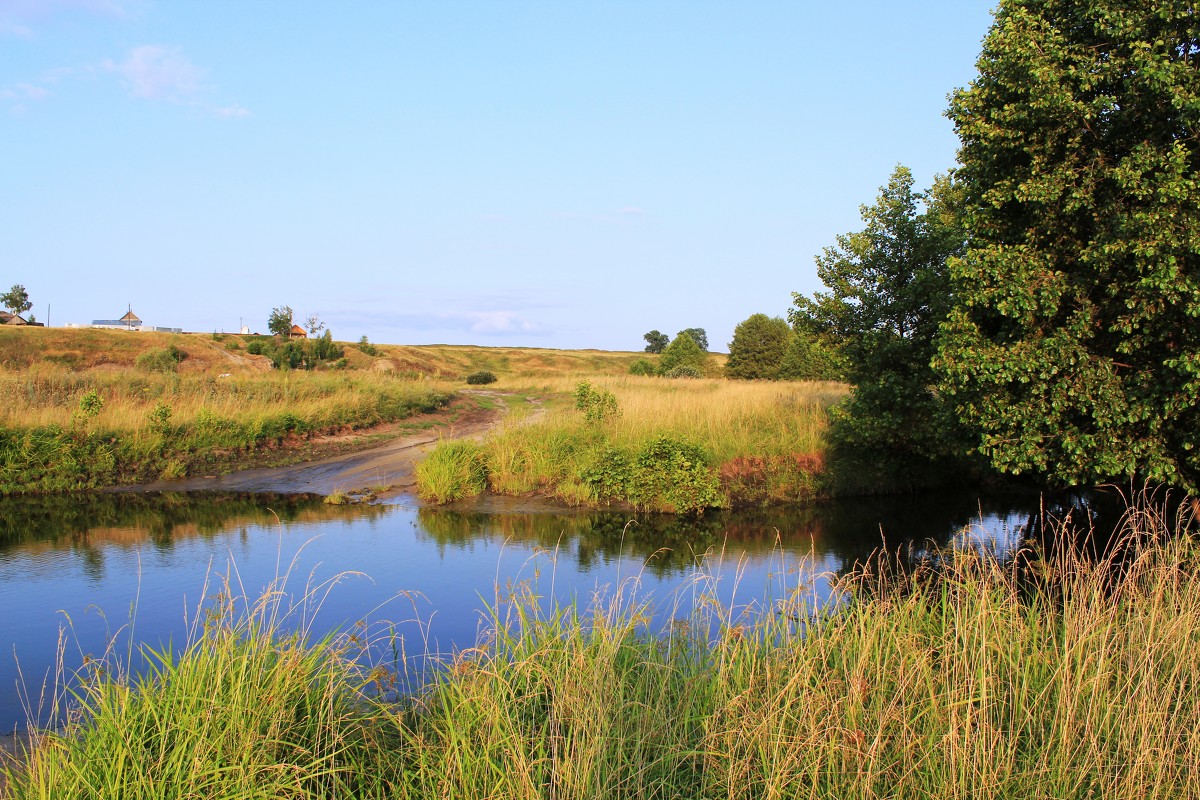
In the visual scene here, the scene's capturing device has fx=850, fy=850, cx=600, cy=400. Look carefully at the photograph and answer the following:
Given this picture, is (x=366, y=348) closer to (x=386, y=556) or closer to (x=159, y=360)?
(x=159, y=360)

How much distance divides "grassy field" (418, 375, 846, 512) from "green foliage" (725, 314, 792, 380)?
27742 millimetres

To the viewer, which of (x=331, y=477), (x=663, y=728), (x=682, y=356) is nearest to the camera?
(x=663, y=728)

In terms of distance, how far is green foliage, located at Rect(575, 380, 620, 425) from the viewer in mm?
18167

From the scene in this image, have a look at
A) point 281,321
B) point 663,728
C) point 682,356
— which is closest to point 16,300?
point 281,321

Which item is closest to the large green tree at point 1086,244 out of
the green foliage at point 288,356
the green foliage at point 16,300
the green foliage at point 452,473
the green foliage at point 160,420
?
the green foliage at point 452,473

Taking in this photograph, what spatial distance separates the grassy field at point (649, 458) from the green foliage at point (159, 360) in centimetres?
2658

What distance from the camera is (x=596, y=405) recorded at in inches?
730

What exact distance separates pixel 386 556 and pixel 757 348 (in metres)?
37.9

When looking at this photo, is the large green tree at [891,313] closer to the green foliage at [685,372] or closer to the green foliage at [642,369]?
the green foliage at [685,372]

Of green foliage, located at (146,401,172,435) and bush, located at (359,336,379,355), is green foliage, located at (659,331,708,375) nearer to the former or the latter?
bush, located at (359,336,379,355)

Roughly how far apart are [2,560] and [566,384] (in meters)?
31.8

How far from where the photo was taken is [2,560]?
1153 cm

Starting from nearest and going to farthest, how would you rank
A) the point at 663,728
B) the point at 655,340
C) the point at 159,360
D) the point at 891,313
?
1. the point at 663,728
2. the point at 891,313
3. the point at 159,360
4. the point at 655,340

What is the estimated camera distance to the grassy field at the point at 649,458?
15.0 metres
